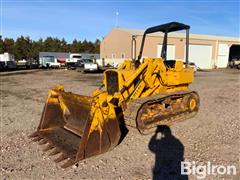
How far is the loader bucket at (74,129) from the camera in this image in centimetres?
470

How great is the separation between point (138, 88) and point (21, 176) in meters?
3.43

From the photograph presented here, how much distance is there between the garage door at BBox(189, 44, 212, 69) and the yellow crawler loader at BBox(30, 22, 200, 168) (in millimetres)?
33083

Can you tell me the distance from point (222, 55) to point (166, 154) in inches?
1653

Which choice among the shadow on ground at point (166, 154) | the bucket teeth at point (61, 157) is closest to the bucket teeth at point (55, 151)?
the bucket teeth at point (61, 157)

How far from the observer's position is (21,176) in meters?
4.25

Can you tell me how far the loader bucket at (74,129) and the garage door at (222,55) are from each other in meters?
40.9

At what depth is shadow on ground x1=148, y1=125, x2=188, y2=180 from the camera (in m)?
4.33

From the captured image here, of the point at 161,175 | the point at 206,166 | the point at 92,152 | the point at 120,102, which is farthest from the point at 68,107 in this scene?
the point at 206,166

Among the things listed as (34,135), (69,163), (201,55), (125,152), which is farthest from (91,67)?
(69,163)

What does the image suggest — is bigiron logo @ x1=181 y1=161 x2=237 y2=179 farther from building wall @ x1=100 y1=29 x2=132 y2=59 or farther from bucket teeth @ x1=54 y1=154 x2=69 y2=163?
building wall @ x1=100 y1=29 x2=132 y2=59

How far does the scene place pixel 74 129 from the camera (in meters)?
5.86

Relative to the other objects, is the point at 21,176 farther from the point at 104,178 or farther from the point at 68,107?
the point at 68,107

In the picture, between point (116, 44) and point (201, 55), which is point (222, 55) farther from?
point (116, 44)

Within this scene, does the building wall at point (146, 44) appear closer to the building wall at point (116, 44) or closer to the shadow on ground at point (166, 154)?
the building wall at point (116, 44)
